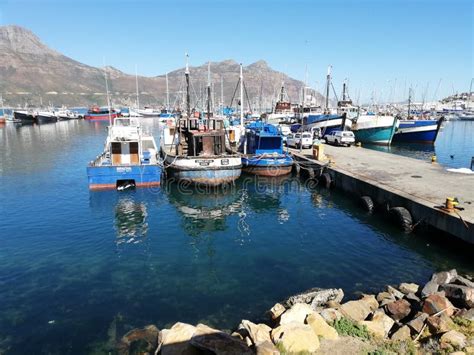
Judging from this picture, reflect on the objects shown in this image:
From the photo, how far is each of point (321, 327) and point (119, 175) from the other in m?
19.5

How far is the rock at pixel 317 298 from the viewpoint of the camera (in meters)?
9.91

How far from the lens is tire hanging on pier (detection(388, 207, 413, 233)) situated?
16312 millimetres

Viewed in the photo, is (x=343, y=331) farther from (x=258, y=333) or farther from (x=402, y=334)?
(x=258, y=333)

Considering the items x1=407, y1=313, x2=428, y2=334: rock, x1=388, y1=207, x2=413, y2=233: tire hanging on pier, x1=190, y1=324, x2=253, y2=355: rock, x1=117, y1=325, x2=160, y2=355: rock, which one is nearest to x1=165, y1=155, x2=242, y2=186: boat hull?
x1=388, y1=207, x2=413, y2=233: tire hanging on pier

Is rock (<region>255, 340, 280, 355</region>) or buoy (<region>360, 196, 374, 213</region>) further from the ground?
rock (<region>255, 340, 280, 355</region>)

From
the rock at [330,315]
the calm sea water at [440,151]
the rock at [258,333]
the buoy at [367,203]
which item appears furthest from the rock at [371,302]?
the calm sea water at [440,151]

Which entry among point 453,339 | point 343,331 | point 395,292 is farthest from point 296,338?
point 395,292

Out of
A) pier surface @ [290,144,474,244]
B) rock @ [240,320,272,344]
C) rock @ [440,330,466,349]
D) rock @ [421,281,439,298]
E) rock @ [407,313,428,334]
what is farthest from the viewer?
pier surface @ [290,144,474,244]

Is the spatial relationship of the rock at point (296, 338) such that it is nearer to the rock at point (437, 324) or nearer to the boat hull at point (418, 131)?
the rock at point (437, 324)

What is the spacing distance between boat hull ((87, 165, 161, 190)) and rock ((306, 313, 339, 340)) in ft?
61.3

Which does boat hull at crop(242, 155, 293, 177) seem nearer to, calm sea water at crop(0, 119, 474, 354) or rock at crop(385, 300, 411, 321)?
calm sea water at crop(0, 119, 474, 354)

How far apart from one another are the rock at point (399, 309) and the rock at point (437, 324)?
893 millimetres

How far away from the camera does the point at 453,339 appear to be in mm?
7430

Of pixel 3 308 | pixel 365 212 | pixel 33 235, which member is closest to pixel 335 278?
pixel 365 212
